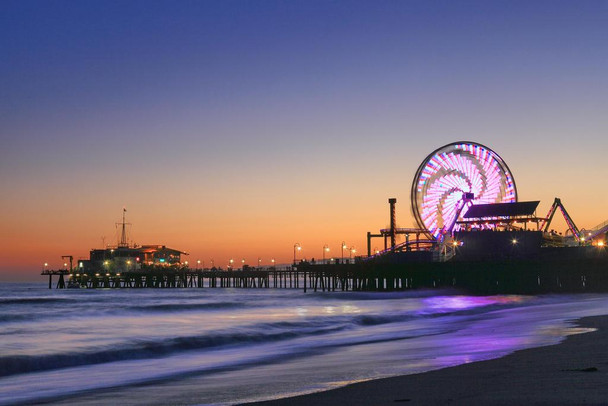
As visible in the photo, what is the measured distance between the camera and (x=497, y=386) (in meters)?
6.40

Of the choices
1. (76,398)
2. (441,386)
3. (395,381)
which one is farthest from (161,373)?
(441,386)

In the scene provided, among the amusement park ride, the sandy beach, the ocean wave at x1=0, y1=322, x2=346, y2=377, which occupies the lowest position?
the ocean wave at x1=0, y1=322, x2=346, y2=377

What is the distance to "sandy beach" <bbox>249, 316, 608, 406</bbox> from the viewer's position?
5.63 metres

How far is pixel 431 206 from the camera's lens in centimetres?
6950

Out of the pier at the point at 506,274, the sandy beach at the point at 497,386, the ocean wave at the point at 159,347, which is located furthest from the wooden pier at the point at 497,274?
the sandy beach at the point at 497,386

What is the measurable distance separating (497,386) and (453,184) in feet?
213

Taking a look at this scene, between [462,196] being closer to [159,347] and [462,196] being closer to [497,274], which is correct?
[497,274]

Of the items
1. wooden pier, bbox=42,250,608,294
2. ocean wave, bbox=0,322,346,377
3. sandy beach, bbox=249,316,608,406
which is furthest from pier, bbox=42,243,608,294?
sandy beach, bbox=249,316,608,406

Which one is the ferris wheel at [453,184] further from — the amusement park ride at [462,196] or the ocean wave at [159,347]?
the ocean wave at [159,347]

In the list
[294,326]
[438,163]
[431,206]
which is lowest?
[294,326]

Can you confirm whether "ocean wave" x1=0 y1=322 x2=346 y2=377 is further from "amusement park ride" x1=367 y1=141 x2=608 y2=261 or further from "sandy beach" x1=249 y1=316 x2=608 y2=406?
"amusement park ride" x1=367 y1=141 x2=608 y2=261

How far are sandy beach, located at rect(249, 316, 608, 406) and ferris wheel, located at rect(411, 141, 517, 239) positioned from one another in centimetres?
6115

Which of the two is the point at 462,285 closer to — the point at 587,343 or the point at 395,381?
the point at 587,343

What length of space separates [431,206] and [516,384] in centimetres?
6409
